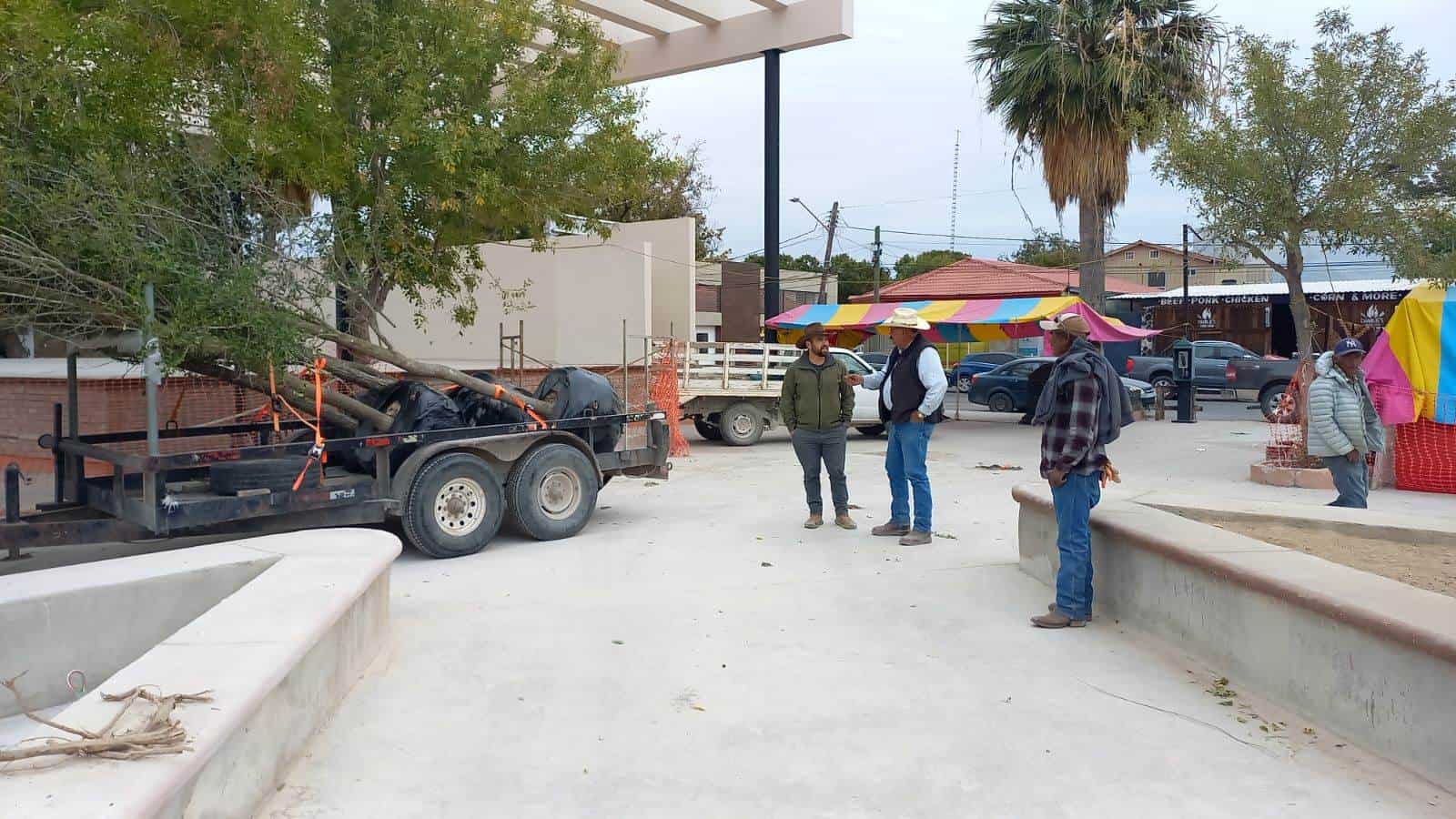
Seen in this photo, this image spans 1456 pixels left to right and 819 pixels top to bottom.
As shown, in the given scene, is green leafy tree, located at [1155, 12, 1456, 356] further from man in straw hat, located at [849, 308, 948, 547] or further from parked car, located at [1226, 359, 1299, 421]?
parked car, located at [1226, 359, 1299, 421]

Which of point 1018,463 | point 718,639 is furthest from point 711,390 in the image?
point 718,639

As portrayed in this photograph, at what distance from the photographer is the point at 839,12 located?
760 inches

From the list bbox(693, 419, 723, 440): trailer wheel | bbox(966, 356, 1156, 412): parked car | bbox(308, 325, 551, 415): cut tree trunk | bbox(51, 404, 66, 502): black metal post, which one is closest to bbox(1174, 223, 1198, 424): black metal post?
bbox(966, 356, 1156, 412): parked car

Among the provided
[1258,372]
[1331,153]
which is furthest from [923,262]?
[1331,153]

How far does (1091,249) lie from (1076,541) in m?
19.5

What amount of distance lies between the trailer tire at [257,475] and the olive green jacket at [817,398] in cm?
380

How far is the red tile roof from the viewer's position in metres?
40.5

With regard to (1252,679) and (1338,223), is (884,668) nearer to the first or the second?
(1252,679)

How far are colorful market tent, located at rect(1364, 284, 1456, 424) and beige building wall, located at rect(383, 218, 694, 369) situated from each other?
1129cm

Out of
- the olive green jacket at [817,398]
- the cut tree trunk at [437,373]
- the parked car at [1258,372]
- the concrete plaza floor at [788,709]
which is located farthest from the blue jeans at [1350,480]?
Answer: the parked car at [1258,372]

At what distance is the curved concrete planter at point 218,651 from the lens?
9.50 feet

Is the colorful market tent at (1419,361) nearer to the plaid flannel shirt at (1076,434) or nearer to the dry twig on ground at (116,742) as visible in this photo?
the plaid flannel shirt at (1076,434)

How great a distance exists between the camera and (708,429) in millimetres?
18391

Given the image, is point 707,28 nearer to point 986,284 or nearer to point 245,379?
point 245,379
